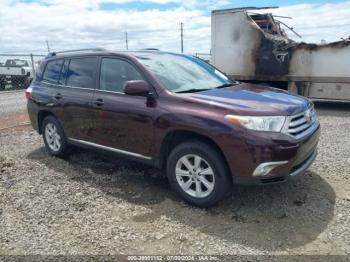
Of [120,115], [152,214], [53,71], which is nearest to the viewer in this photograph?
[152,214]

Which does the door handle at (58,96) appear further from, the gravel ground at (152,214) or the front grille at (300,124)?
the front grille at (300,124)

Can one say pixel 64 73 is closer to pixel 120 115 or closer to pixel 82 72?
pixel 82 72

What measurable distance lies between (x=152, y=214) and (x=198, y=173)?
693 mm

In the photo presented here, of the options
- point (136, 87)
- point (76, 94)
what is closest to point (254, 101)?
point (136, 87)

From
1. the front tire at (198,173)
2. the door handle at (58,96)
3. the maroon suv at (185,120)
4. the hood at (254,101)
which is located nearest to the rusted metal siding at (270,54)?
the maroon suv at (185,120)

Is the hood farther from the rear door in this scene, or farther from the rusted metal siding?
the rusted metal siding

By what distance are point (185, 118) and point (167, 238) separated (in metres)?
1.30

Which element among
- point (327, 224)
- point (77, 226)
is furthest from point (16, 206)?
point (327, 224)

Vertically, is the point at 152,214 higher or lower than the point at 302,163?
lower

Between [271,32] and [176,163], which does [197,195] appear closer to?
[176,163]

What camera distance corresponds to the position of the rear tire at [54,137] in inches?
247

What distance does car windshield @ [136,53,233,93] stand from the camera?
4.80m

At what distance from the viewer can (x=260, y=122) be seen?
3918mm

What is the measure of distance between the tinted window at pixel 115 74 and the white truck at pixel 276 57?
626 centimetres
